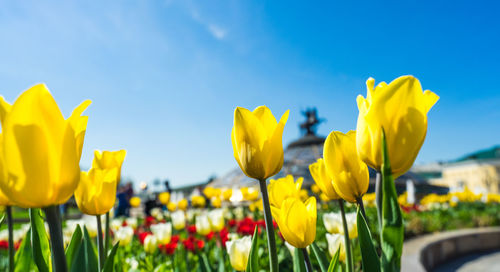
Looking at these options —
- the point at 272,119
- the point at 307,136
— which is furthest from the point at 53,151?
the point at 307,136

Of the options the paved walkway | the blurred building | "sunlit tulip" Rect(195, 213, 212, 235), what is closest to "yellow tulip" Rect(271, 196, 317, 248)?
"sunlit tulip" Rect(195, 213, 212, 235)

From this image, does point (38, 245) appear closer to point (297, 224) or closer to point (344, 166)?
point (297, 224)

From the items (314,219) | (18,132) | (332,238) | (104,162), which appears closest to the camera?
(18,132)

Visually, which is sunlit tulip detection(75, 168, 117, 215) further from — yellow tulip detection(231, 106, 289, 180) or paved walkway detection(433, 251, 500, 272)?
paved walkway detection(433, 251, 500, 272)

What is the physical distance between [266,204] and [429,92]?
0.50m

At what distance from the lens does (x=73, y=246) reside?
3.63 ft

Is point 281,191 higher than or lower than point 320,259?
higher

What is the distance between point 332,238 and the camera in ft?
5.18

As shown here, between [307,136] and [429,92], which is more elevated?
[307,136]

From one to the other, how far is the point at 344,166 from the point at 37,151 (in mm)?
777

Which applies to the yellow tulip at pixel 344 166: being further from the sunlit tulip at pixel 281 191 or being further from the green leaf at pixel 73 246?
the green leaf at pixel 73 246

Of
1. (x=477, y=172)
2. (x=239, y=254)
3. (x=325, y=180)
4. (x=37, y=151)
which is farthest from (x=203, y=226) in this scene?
(x=477, y=172)

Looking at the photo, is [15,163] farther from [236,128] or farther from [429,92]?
[429,92]

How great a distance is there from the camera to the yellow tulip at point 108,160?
1.18 meters
